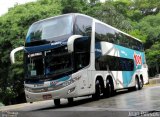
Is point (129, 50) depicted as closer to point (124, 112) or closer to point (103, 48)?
point (103, 48)

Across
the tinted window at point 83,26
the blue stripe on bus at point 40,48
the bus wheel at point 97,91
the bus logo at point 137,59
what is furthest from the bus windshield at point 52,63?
the bus logo at point 137,59

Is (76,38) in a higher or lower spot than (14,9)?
lower

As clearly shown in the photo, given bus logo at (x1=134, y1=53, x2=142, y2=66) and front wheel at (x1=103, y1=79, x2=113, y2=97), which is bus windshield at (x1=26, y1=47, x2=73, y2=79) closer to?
front wheel at (x1=103, y1=79, x2=113, y2=97)

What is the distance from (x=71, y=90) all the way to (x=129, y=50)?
9738mm

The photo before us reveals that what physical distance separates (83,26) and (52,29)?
4.98ft

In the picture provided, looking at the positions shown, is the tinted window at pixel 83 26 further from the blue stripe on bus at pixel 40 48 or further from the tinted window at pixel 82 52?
the blue stripe on bus at pixel 40 48

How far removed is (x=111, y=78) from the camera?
19547mm

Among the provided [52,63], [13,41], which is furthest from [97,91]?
[13,41]

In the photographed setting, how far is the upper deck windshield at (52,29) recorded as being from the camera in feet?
51.2

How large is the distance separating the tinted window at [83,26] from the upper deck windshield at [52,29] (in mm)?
378

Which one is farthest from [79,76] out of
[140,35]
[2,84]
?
[140,35]

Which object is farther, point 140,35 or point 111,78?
point 140,35

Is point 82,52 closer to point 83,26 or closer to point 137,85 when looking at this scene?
point 83,26

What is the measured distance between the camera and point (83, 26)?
16734mm
